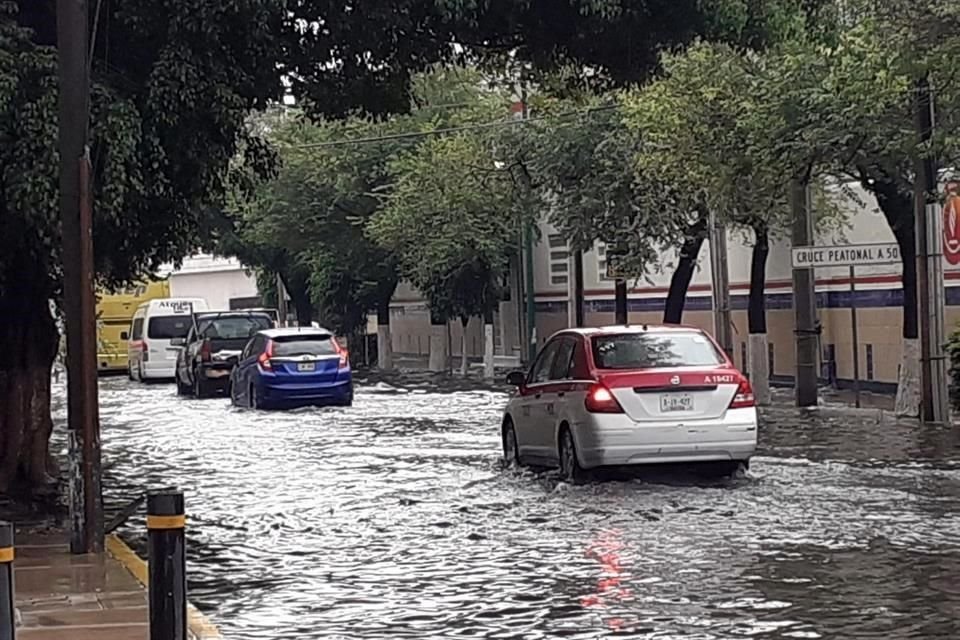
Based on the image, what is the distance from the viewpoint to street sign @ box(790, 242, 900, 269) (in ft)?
80.9

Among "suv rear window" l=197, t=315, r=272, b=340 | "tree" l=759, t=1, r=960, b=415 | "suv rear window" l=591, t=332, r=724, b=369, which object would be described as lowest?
"suv rear window" l=591, t=332, r=724, b=369

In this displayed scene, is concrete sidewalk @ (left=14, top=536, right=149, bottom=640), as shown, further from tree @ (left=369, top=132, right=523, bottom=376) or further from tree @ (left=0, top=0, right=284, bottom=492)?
tree @ (left=369, top=132, right=523, bottom=376)

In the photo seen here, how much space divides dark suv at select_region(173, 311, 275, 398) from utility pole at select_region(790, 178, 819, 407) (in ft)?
40.7

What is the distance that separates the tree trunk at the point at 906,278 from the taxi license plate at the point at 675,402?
9.41 m

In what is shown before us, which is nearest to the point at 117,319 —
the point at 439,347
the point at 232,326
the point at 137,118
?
the point at 439,347

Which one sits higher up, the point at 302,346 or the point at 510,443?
the point at 302,346

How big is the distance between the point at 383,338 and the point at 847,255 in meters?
28.2

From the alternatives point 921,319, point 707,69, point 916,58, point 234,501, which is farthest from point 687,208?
point 234,501

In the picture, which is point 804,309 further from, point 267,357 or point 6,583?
point 6,583

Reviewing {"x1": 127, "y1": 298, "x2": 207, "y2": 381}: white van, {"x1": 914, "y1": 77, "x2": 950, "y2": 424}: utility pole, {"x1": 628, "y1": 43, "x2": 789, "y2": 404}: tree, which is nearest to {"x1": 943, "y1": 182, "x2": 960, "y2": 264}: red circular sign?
{"x1": 914, "y1": 77, "x2": 950, "y2": 424}: utility pole

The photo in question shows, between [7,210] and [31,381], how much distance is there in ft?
11.3

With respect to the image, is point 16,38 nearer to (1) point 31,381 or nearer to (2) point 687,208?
(1) point 31,381

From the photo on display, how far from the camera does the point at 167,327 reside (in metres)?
46.7

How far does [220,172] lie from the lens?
51.2 ft
